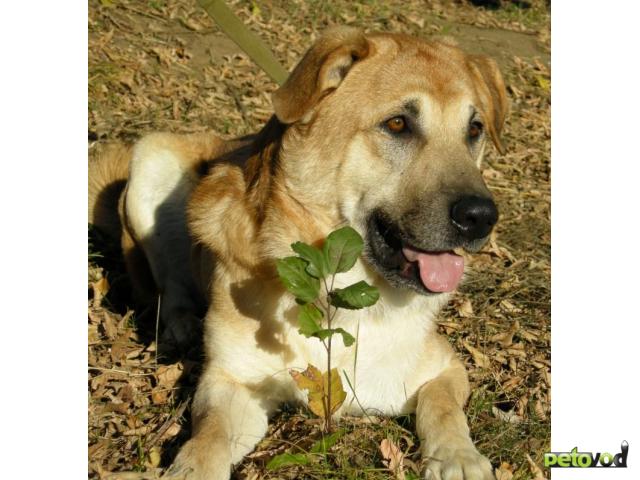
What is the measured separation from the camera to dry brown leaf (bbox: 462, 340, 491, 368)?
172 inches

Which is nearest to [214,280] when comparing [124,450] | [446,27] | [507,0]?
[124,450]

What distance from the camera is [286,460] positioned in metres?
3.12

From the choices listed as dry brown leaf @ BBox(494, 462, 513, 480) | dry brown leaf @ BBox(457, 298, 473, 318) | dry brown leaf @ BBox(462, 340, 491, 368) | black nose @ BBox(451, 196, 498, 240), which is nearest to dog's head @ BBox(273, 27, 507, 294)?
black nose @ BBox(451, 196, 498, 240)

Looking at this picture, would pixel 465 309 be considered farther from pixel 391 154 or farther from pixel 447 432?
pixel 391 154

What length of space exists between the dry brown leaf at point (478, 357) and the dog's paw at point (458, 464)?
121 cm

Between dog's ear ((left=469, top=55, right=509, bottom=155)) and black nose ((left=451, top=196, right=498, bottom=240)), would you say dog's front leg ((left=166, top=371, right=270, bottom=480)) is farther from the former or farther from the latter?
dog's ear ((left=469, top=55, right=509, bottom=155))

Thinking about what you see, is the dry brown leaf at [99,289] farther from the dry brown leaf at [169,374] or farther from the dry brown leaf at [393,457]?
the dry brown leaf at [393,457]

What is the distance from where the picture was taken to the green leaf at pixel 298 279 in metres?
3.09

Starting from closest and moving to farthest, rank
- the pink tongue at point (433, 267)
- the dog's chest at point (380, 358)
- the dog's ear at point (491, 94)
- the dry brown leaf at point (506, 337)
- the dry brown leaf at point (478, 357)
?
1. the pink tongue at point (433, 267)
2. the dog's chest at point (380, 358)
3. the dog's ear at point (491, 94)
4. the dry brown leaf at point (478, 357)
5. the dry brown leaf at point (506, 337)

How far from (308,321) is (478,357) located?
165 cm

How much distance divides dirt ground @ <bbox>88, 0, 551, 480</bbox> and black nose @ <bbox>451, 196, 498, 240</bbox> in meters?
1.04

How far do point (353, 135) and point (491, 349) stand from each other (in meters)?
1.86

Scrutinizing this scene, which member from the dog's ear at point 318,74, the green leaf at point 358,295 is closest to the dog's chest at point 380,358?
the green leaf at point 358,295

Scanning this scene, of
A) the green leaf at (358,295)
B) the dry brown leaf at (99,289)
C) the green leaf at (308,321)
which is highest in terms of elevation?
the green leaf at (358,295)
